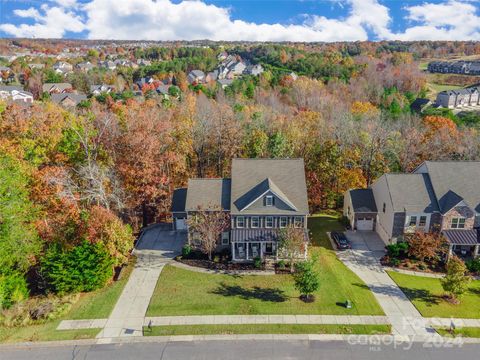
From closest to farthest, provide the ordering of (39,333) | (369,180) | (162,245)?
(39,333) < (162,245) < (369,180)

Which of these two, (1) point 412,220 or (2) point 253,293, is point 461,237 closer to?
Answer: (1) point 412,220

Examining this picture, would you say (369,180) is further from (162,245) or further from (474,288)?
(162,245)

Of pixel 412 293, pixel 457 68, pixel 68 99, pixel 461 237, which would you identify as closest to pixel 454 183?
pixel 461 237

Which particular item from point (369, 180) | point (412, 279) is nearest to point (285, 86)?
point (369, 180)

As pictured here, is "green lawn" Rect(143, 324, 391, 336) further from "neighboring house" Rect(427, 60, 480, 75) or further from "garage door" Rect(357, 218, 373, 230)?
"neighboring house" Rect(427, 60, 480, 75)

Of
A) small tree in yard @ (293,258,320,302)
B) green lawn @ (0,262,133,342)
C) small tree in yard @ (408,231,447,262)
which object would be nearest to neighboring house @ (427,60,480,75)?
small tree in yard @ (408,231,447,262)

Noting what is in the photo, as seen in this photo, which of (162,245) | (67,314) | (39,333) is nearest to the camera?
(39,333)

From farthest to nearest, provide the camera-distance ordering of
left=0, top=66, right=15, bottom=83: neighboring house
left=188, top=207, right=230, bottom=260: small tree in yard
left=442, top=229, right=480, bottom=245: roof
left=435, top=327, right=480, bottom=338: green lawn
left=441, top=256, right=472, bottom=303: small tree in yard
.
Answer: left=0, top=66, right=15, bottom=83: neighboring house
left=442, top=229, right=480, bottom=245: roof
left=188, top=207, right=230, bottom=260: small tree in yard
left=441, top=256, right=472, bottom=303: small tree in yard
left=435, top=327, right=480, bottom=338: green lawn
